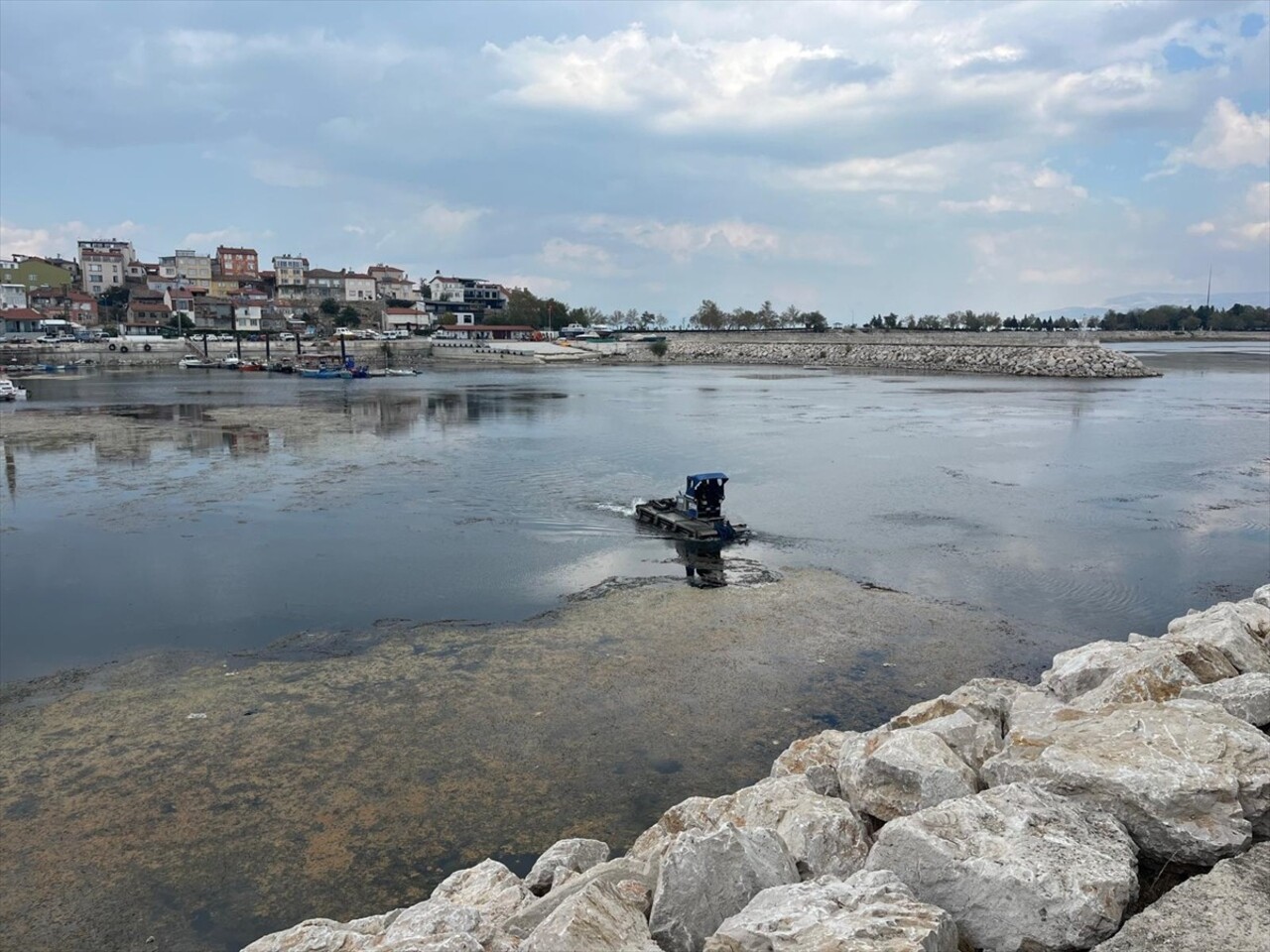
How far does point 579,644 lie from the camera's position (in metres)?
11.8

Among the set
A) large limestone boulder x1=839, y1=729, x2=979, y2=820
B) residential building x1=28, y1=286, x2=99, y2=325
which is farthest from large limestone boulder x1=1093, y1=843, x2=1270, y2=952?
A: residential building x1=28, y1=286, x2=99, y2=325

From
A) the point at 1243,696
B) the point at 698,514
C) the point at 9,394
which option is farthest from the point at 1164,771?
the point at 9,394

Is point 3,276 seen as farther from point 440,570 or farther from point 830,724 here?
point 830,724

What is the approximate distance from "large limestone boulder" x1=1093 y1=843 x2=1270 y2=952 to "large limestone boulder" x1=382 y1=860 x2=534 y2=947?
3.01 metres

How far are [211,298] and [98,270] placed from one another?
22759 millimetres

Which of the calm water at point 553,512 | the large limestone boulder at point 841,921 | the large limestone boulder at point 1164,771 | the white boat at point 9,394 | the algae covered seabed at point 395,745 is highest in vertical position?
the white boat at point 9,394

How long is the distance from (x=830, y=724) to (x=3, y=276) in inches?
6150

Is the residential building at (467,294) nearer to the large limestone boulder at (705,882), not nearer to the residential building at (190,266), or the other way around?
the residential building at (190,266)

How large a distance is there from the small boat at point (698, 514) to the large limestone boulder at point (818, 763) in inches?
396

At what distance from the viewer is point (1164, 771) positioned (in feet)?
15.3

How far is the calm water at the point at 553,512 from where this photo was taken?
45.7 ft

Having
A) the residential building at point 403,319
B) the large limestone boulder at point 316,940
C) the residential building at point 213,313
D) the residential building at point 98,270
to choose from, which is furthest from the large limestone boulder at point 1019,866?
the residential building at point 98,270

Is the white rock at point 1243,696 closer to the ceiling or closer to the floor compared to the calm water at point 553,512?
closer to the ceiling

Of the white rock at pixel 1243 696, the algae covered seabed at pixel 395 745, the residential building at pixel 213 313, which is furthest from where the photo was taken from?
the residential building at pixel 213 313
